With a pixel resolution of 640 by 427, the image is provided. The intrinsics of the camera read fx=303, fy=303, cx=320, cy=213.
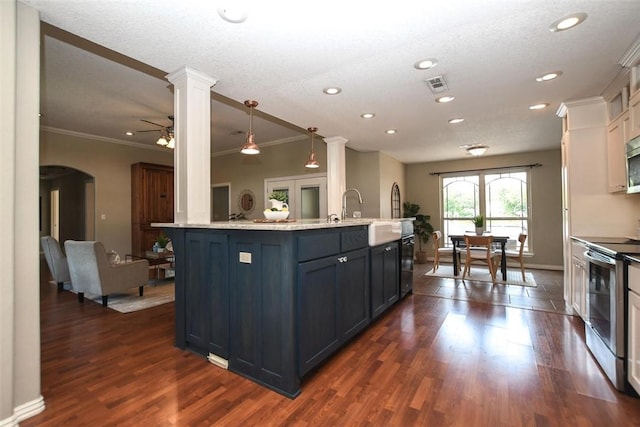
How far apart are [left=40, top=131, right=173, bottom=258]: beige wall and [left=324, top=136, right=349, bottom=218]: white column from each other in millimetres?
4583

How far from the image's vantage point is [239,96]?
132 inches

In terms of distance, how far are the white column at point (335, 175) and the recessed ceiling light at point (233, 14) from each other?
3236 millimetres

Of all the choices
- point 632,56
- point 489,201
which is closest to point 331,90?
point 632,56

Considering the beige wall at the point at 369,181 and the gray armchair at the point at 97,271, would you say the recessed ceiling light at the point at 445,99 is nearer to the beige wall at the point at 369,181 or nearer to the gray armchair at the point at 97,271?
the beige wall at the point at 369,181

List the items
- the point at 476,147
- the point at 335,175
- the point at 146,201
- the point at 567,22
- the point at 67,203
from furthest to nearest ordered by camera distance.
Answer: the point at 67,203 → the point at 146,201 → the point at 476,147 → the point at 335,175 → the point at 567,22

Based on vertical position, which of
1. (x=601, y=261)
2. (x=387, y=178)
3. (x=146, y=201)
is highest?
(x=387, y=178)

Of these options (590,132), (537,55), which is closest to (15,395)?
(537,55)

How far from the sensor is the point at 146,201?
6691 millimetres

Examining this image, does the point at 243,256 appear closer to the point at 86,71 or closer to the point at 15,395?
the point at 15,395

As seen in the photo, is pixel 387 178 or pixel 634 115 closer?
pixel 634 115

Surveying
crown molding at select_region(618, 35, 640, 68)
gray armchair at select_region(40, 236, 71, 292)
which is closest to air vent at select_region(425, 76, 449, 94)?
crown molding at select_region(618, 35, 640, 68)

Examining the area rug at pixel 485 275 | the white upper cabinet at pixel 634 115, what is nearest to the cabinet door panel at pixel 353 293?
the white upper cabinet at pixel 634 115

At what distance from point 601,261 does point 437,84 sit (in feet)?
6.81

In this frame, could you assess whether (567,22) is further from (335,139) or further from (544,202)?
(544,202)
